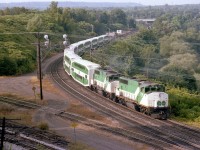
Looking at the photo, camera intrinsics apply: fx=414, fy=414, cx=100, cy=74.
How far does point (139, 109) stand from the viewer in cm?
3681

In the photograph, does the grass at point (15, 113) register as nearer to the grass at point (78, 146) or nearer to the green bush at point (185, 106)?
the grass at point (78, 146)

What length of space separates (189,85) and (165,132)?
32105 millimetres

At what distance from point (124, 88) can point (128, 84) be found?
3.94ft

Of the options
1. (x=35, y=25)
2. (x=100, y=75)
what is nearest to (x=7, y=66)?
(x=100, y=75)

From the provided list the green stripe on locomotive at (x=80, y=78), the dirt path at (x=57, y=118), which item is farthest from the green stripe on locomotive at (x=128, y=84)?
the green stripe on locomotive at (x=80, y=78)

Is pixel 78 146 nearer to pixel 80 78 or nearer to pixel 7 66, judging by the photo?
pixel 80 78

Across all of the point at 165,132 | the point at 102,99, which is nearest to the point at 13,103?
the point at 102,99

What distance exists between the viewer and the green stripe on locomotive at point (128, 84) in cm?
3631

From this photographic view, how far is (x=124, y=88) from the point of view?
38.6 metres

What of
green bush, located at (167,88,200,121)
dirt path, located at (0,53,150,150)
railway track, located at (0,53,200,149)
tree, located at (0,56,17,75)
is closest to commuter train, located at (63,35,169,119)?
railway track, located at (0,53,200,149)

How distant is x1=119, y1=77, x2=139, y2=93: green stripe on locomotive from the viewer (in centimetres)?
3631

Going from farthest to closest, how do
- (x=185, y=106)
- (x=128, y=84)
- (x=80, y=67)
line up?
1. (x=80, y=67)
2. (x=128, y=84)
3. (x=185, y=106)

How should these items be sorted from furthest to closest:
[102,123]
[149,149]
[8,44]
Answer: [8,44]
[102,123]
[149,149]

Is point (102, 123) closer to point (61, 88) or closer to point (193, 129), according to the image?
point (193, 129)
